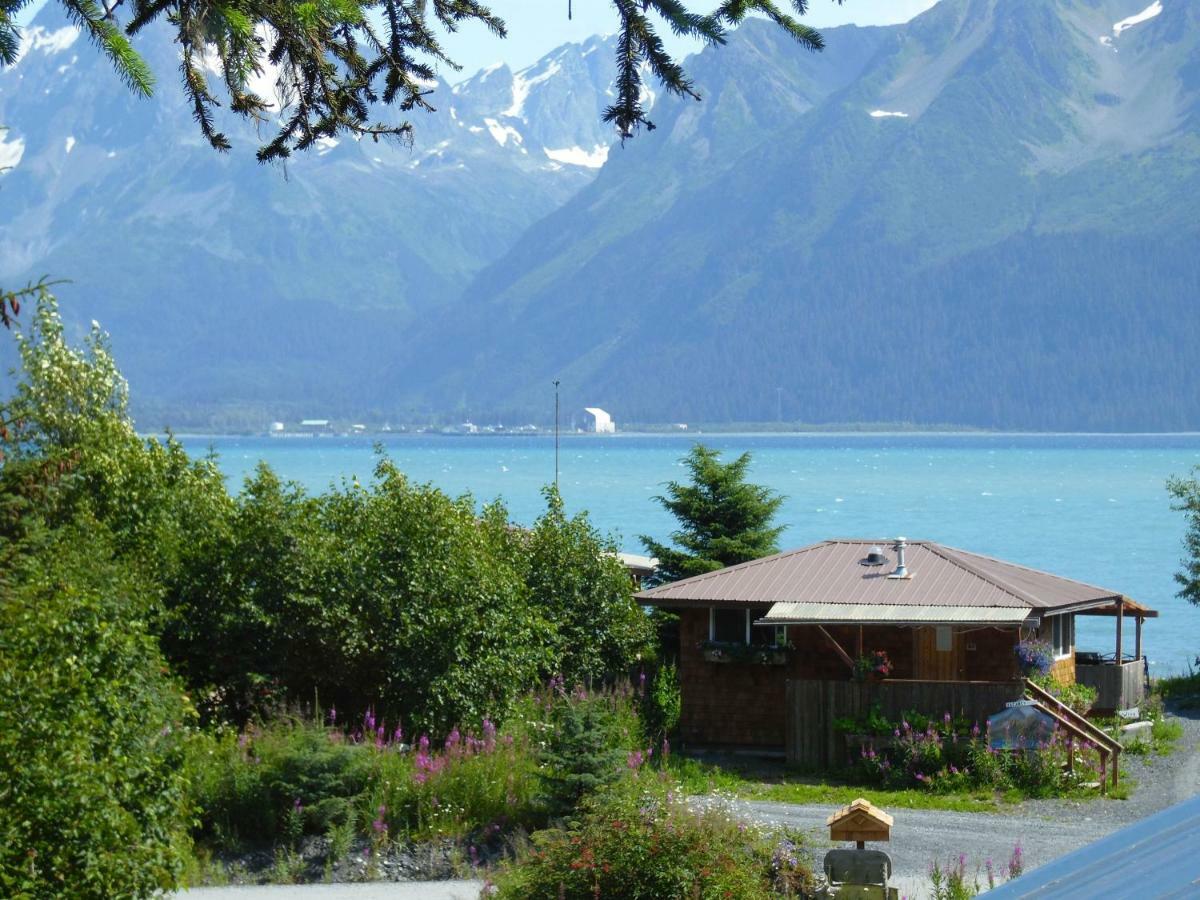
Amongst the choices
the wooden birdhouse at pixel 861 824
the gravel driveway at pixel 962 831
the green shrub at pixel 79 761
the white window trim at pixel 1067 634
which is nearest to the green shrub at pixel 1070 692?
the white window trim at pixel 1067 634

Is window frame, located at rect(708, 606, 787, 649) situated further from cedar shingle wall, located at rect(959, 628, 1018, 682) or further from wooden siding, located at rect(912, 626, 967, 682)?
cedar shingle wall, located at rect(959, 628, 1018, 682)

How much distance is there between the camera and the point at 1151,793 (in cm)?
2470

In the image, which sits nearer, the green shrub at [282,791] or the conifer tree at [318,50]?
the conifer tree at [318,50]

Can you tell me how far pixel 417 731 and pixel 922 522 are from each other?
117374 mm

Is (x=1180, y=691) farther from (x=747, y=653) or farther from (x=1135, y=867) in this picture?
(x=1135, y=867)

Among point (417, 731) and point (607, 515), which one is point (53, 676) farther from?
point (607, 515)

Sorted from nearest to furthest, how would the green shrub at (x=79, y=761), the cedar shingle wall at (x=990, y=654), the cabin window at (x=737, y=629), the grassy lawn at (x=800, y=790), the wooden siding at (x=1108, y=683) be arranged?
1. the green shrub at (x=79, y=761)
2. the grassy lawn at (x=800, y=790)
3. the cedar shingle wall at (x=990, y=654)
4. the cabin window at (x=737, y=629)
5. the wooden siding at (x=1108, y=683)

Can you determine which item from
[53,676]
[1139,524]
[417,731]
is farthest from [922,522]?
[53,676]

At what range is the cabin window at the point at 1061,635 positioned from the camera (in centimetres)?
2938

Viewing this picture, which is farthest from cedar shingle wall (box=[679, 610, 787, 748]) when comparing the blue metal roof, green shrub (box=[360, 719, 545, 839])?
the blue metal roof

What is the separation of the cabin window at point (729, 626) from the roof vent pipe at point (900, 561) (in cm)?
263

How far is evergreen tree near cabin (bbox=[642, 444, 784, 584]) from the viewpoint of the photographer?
3475 centimetres

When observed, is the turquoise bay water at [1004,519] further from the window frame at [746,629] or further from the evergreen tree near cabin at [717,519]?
the window frame at [746,629]

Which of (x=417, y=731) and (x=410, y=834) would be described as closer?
(x=410, y=834)
